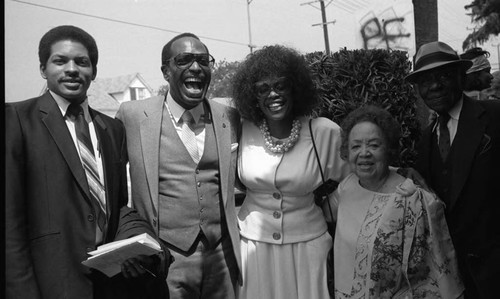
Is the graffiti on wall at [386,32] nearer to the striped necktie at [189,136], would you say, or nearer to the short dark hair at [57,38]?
the striped necktie at [189,136]

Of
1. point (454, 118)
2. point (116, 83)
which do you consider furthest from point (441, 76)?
point (116, 83)

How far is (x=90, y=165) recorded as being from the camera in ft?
8.74

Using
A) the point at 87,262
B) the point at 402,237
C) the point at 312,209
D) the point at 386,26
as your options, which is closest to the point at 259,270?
the point at 312,209

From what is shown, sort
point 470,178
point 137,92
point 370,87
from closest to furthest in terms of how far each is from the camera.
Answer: point 470,178
point 370,87
point 137,92

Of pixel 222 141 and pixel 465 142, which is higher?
pixel 222 141

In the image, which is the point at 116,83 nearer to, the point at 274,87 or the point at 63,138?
the point at 274,87

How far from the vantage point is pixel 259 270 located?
3295 mm

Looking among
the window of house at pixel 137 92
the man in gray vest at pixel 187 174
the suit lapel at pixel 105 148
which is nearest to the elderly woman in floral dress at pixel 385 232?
the man in gray vest at pixel 187 174

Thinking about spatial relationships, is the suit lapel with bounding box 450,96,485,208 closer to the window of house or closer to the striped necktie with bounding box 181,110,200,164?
the striped necktie with bounding box 181,110,200,164

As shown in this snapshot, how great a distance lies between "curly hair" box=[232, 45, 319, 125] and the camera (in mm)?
Result: 3457

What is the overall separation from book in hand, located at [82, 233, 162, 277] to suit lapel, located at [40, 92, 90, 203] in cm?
30

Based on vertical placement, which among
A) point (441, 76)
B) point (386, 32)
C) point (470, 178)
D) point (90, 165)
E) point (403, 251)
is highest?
point (386, 32)

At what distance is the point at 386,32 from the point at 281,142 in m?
5.23

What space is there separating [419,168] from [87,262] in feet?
7.43
